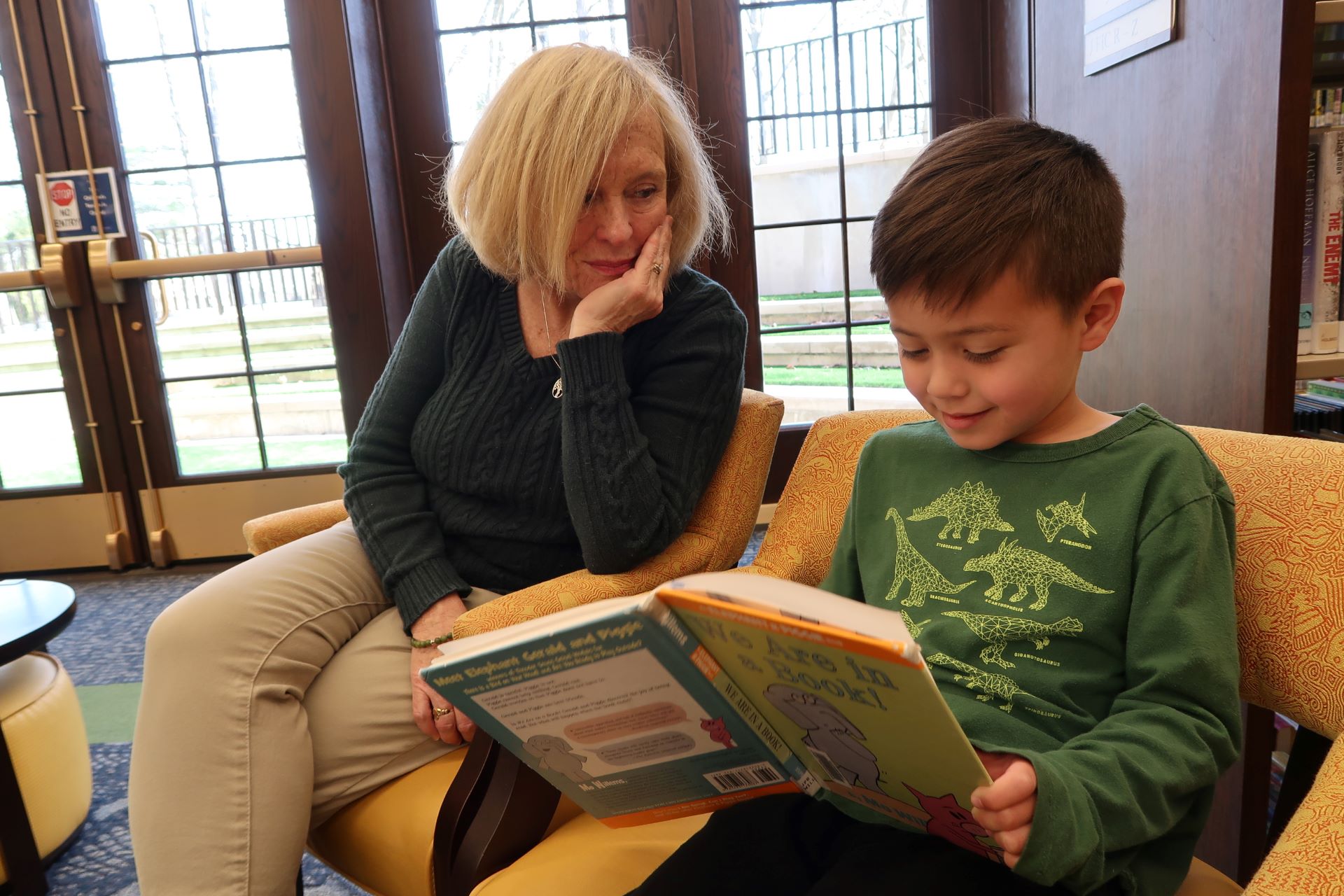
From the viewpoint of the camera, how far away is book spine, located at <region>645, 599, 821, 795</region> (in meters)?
0.58

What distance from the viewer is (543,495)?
1.29 m

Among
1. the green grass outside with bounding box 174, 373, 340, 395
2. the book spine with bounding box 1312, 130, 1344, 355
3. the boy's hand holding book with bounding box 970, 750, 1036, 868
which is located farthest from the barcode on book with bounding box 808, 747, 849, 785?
the green grass outside with bounding box 174, 373, 340, 395

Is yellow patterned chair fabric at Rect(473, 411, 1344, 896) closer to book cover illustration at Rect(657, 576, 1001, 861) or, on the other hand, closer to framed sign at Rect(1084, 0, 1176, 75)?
book cover illustration at Rect(657, 576, 1001, 861)

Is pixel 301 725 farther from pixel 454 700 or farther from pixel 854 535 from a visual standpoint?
pixel 854 535

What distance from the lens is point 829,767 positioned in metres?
0.69

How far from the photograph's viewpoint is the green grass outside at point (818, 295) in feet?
10.8

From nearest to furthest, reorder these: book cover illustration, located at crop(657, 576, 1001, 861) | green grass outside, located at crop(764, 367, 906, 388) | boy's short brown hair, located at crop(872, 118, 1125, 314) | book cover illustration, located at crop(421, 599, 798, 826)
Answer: book cover illustration, located at crop(657, 576, 1001, 861) → book cover illustration, located at crop(421, 599, 798, 826) → boy's short brown hair, located at crop(872, 118, 1125, 314) → green grass outside, located at crop(764, 367, 906, 388)

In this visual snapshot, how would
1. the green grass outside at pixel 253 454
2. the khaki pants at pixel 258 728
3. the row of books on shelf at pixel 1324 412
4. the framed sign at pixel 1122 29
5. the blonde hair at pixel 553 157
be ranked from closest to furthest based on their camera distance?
the khaki pants at pixel 258 728 < the blonde hair at pixel 553 157 < the row of books on shelf at pixel 1324 412 < the framed sign at pixel 1122 29 < the green grass outside at pixel 253 454

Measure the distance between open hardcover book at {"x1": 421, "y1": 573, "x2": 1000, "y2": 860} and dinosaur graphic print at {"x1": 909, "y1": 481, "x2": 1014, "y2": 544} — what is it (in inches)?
11.3

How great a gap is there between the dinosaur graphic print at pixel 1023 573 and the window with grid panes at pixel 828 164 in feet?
8.12

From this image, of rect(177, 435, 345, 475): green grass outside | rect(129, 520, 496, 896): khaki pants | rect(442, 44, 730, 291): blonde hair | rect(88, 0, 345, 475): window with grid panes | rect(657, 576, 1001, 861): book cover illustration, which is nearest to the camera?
rect(657, 576, 1001, 861): book cover illustration

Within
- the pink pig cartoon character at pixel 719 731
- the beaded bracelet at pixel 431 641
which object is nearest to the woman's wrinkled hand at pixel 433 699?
the beaded bracelet at pixel 431 641

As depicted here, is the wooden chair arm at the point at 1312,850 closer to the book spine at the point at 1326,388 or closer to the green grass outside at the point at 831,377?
the book spine at the point at 1326,388

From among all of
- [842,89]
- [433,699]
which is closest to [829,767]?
[433,699]
